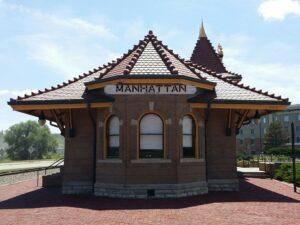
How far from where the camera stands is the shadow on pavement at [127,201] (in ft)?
40.3

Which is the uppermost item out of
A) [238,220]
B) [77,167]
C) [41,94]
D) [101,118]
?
[41,94]

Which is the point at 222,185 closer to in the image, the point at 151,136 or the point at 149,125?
the point at 151,136

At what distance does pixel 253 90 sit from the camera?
53.9 feet

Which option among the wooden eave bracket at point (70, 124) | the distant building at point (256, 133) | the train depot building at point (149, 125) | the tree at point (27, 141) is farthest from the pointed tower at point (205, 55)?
the tree at point (27, 141)

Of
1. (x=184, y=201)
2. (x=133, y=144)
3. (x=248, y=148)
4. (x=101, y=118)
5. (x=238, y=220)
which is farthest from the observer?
(x=248, y=148)

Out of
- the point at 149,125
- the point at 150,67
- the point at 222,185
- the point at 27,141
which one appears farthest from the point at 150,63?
the point at 27,141

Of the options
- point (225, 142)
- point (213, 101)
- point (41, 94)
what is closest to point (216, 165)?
point (225, 142)

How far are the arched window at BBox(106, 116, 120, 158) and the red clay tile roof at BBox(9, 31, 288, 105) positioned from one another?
1.03 m

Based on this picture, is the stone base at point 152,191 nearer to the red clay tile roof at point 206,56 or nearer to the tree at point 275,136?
the red clay tile roof at point 206,56

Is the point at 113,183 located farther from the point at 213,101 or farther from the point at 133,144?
the point at 213,101

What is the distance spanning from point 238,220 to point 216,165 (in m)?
6.63

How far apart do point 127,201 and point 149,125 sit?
316 cm

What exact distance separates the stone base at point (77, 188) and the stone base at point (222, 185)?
5266 millimetres

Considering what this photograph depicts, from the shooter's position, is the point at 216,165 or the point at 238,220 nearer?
the point at 238,220
